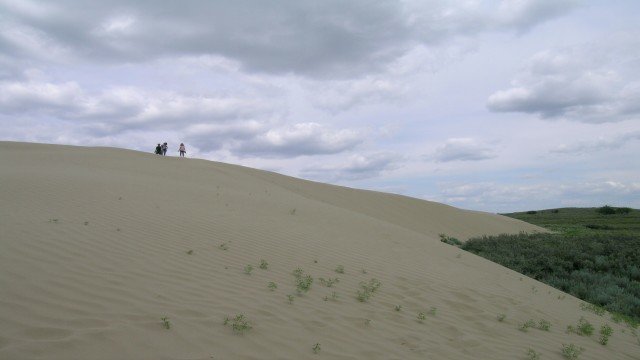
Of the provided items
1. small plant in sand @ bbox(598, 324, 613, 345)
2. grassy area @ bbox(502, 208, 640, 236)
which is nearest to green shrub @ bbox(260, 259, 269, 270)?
small plant in sand @ bbox(598, 324, 613, 345)

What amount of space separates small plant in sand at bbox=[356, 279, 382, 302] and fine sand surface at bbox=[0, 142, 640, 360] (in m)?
0.09

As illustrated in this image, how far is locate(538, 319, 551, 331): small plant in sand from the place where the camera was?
21.4 feet

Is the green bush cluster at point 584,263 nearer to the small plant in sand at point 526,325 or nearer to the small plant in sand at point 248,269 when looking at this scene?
the small plant in sand at point 526,325

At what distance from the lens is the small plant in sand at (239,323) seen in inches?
177

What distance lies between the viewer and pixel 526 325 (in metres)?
6.43

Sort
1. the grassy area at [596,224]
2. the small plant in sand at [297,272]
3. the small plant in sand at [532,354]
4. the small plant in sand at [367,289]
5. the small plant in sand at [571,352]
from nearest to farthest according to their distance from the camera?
the small plant in sand at [532,354] < the small plant in sand at [571,352] < the small plant in sand at [367,289] < the small plant in sand at [297,272] < the grassy area at [596,224]

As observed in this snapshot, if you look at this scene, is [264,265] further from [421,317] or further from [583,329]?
[583,329]

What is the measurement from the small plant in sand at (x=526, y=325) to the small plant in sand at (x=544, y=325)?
0.28 ft

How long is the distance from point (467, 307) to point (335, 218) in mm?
7575

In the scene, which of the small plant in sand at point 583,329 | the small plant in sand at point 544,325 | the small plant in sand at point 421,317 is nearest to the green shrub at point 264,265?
the small plant in sand at point 421,317

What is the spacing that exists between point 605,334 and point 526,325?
4.15 ft

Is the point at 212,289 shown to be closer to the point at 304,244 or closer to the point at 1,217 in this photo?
the point at 304,244

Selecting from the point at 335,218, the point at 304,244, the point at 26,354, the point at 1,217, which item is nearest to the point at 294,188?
the point at 335,218

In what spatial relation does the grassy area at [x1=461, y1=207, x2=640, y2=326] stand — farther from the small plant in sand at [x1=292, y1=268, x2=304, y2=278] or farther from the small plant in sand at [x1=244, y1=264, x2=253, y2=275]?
the small plant in sand at [x1=244, y1=264, x2=253, y2=275]
